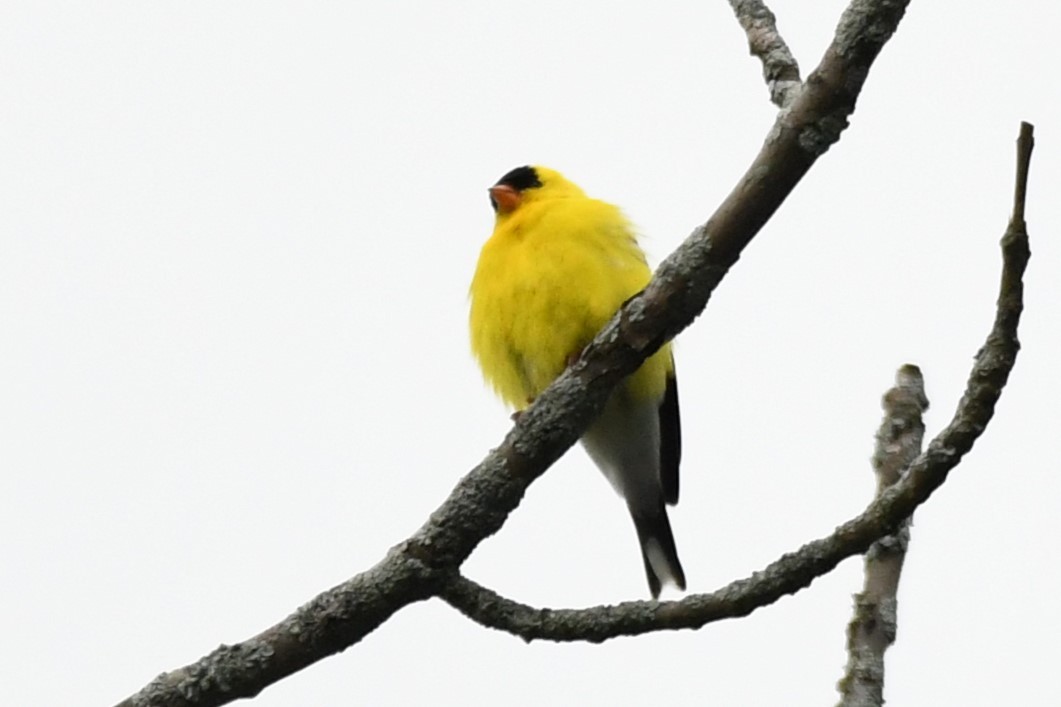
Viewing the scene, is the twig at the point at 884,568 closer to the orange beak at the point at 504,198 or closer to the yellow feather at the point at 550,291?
the yellow feather at the point at 550,291

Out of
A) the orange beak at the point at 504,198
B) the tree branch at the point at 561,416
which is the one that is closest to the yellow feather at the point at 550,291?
the orange beak at the point at 504,198

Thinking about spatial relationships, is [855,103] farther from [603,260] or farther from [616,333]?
[603,260]

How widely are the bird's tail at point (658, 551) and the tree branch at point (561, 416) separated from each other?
2.63m

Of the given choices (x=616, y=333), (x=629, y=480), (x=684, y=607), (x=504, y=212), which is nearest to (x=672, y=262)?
(x=616, y=333)

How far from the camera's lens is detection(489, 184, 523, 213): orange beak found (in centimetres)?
651

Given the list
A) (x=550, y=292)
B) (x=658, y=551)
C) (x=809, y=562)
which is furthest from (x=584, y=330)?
(x=809, y=562)

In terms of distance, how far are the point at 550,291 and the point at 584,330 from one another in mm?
187

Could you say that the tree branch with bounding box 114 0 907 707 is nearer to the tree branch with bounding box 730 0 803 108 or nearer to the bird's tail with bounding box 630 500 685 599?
the tree branch with bounding box 730 0 803 108

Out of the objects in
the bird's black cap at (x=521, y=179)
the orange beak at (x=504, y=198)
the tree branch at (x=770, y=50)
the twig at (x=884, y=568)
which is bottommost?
the twig at (x=884, y=568)

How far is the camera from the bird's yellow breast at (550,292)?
5.20m

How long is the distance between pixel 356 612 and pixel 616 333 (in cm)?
83

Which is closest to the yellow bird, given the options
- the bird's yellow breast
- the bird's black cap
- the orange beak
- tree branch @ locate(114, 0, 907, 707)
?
the bird's yellow breast

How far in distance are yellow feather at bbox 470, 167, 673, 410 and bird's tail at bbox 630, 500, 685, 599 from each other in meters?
0.67

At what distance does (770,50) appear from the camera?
3.78 metres
